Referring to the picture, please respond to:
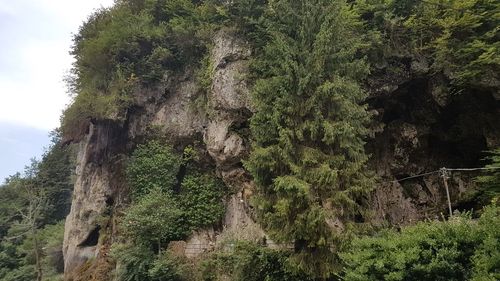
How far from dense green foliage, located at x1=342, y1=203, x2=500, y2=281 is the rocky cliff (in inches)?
222

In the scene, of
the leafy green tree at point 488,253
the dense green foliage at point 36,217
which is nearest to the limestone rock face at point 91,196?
the dense green foliage at point 36,217

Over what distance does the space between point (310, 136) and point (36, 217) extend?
20.8 meters

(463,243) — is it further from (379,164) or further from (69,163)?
(69,163)

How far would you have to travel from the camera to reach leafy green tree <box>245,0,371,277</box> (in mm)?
10516

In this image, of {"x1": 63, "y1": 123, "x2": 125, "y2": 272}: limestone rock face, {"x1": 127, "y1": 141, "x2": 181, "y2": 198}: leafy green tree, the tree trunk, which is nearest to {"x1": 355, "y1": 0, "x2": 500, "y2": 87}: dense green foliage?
{"x1": 127, "y1": 141, "x2": 181, "y2": 198}: leafy green tree

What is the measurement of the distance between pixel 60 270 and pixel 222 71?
16.7 m

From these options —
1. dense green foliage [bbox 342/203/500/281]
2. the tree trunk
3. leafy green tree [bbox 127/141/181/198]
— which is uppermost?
leafy green tree [bbox 127/141/181/198]

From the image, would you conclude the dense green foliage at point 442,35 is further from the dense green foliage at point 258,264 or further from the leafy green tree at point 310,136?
the dense green foliage at point 258,264

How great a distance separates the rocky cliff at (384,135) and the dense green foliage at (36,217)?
7143 mm

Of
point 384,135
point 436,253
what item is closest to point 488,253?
point 436,253

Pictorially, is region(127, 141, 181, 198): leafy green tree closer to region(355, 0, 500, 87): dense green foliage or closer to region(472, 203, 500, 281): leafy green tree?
region(355, 0, 500, 87): dense green foliage

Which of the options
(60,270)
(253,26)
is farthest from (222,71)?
(60,270)

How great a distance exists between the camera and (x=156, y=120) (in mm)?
18172

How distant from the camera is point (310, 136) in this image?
11453 mm
